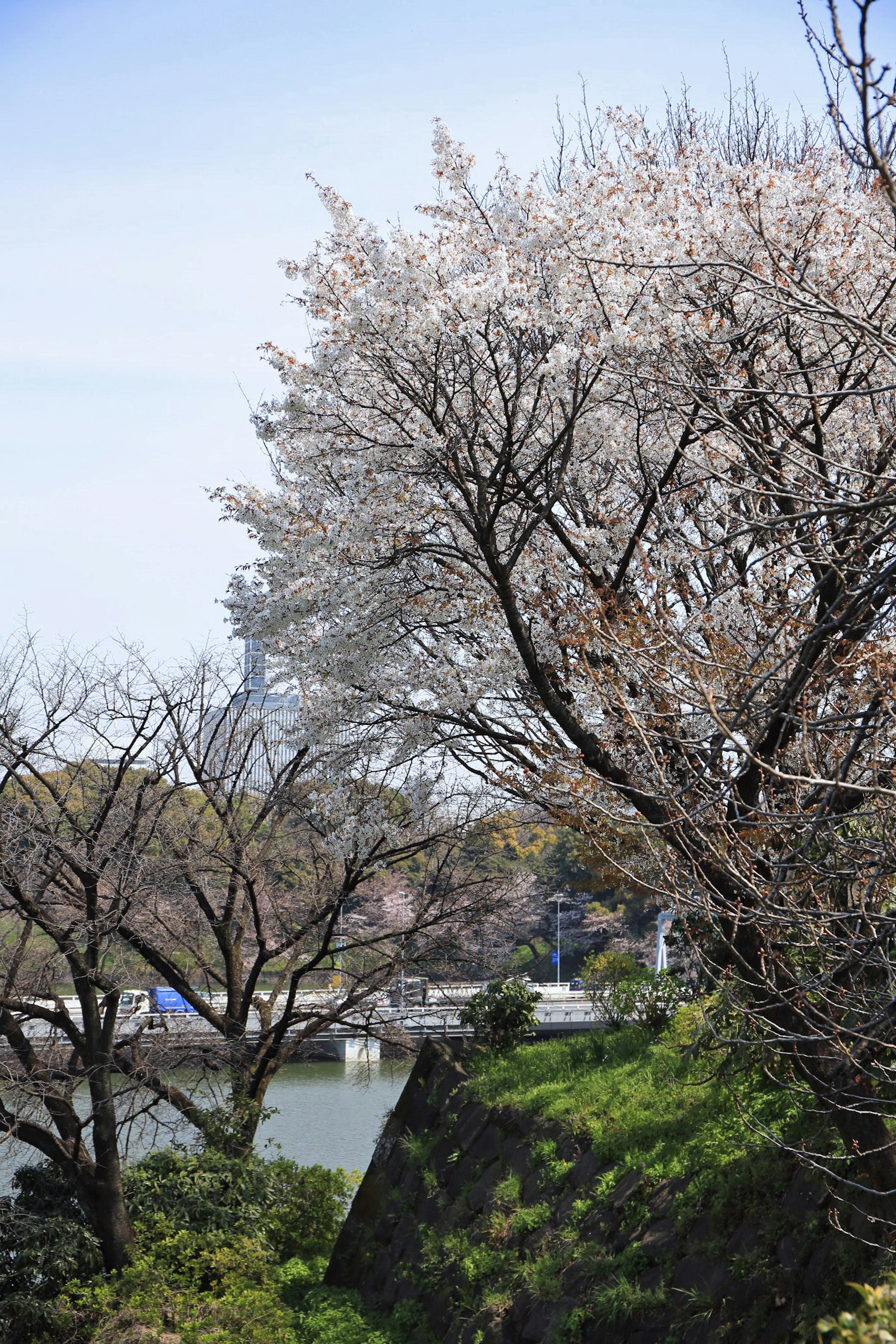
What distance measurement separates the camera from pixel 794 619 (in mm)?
4430

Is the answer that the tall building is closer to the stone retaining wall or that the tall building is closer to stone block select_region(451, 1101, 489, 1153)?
the stone retaining wall

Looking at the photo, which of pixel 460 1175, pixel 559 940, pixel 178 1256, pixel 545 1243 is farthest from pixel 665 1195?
pixel 559 940

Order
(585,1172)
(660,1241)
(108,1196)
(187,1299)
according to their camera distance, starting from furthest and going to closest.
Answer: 1. (108,1196)
2. (187,1299)
3. (585,1172)
4. (660,1241)

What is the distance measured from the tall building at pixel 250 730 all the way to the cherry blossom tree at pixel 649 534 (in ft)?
7.73

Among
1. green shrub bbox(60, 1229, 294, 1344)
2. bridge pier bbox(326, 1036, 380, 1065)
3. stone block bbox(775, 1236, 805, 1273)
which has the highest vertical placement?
stone block bbox(775, 1236, 805, 1273)

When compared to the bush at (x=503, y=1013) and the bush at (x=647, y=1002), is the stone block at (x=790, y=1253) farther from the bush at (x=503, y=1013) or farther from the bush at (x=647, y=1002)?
the bush at (x=503, y=1013)

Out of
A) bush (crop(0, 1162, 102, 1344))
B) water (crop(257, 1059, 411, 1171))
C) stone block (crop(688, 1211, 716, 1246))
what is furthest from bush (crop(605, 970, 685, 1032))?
bush (crop(0, 1162, 102, 1344))

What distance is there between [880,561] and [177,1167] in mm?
8245

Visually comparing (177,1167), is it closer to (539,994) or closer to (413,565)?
(539,994)

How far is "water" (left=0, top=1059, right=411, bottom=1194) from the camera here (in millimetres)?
14500

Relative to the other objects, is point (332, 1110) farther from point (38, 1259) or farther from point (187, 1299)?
point (187, 1299)

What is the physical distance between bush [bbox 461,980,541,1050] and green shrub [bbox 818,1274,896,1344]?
23.8 ft

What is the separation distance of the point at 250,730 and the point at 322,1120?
10.8 meters

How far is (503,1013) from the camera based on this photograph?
402 inches
